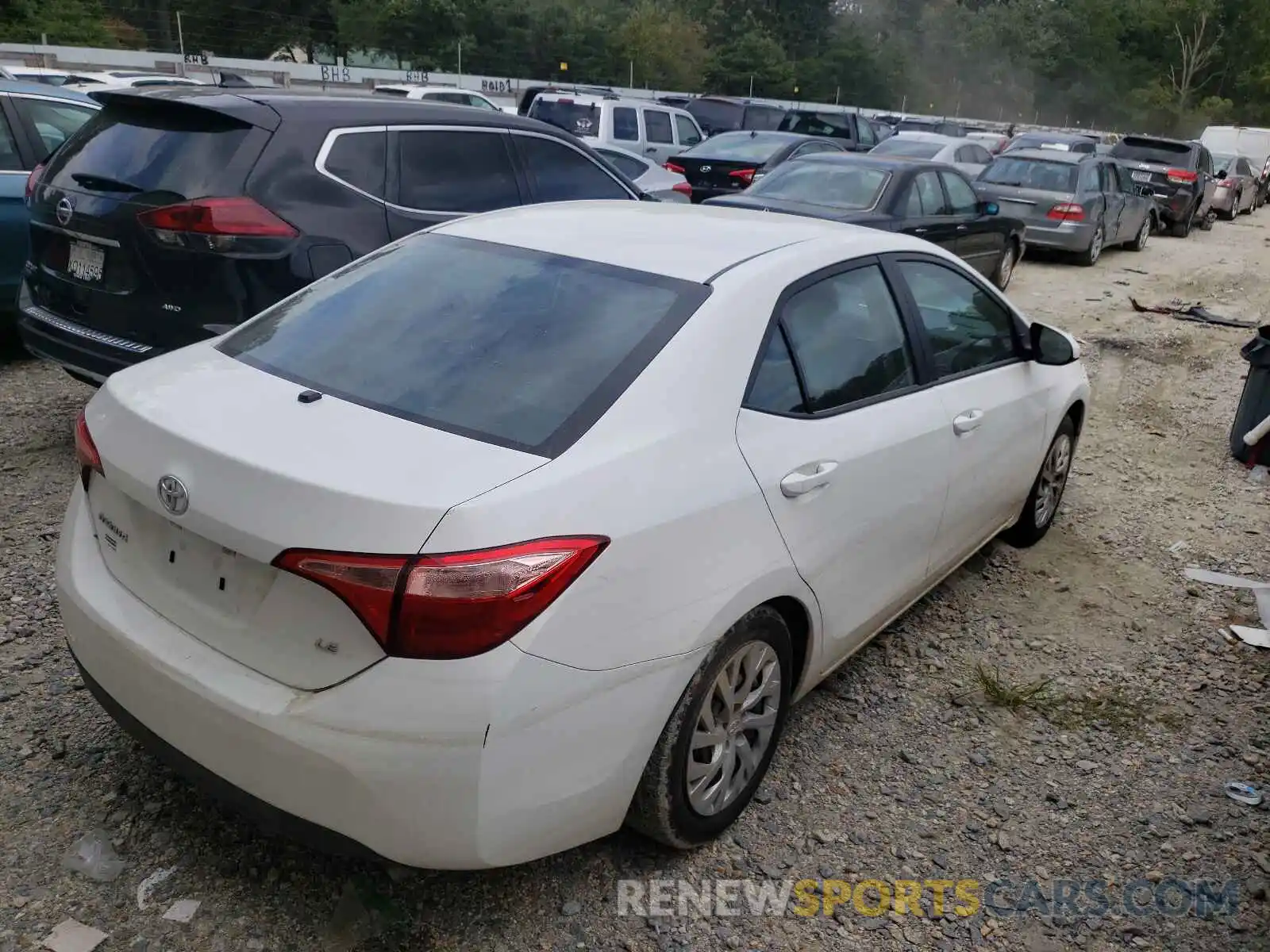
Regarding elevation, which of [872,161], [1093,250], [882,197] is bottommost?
[1093,250]

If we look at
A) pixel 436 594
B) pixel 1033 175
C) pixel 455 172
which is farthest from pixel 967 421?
pixel 1033 175

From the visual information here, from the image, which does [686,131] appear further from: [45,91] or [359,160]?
[359,160]

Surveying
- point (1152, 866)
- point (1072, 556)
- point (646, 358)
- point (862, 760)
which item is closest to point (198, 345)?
point (646, 358)

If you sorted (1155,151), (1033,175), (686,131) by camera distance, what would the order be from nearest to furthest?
(1033,175) → (686,131) → (1155,151)

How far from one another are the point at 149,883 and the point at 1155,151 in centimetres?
2263

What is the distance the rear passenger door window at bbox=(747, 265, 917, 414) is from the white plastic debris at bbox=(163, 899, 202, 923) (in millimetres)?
1853

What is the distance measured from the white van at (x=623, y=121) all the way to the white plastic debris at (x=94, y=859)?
14261 mm

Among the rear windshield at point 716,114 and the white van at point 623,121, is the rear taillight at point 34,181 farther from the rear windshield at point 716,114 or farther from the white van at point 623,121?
the rear windshield at point 716,114

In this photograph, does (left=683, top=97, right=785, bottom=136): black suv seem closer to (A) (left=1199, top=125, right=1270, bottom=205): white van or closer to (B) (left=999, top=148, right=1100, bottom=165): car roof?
(B) (left=999, top=148, right=1100, bottom=165): car roof

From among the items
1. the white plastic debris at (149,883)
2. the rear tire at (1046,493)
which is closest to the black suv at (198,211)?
the white plastic debris at (149,883)

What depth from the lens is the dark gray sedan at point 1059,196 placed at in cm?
1438

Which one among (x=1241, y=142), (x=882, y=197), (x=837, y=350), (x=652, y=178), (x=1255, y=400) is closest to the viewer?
(x=837, y=350)

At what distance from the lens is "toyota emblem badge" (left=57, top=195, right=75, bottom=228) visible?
190 inches

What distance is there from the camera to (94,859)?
273cm
